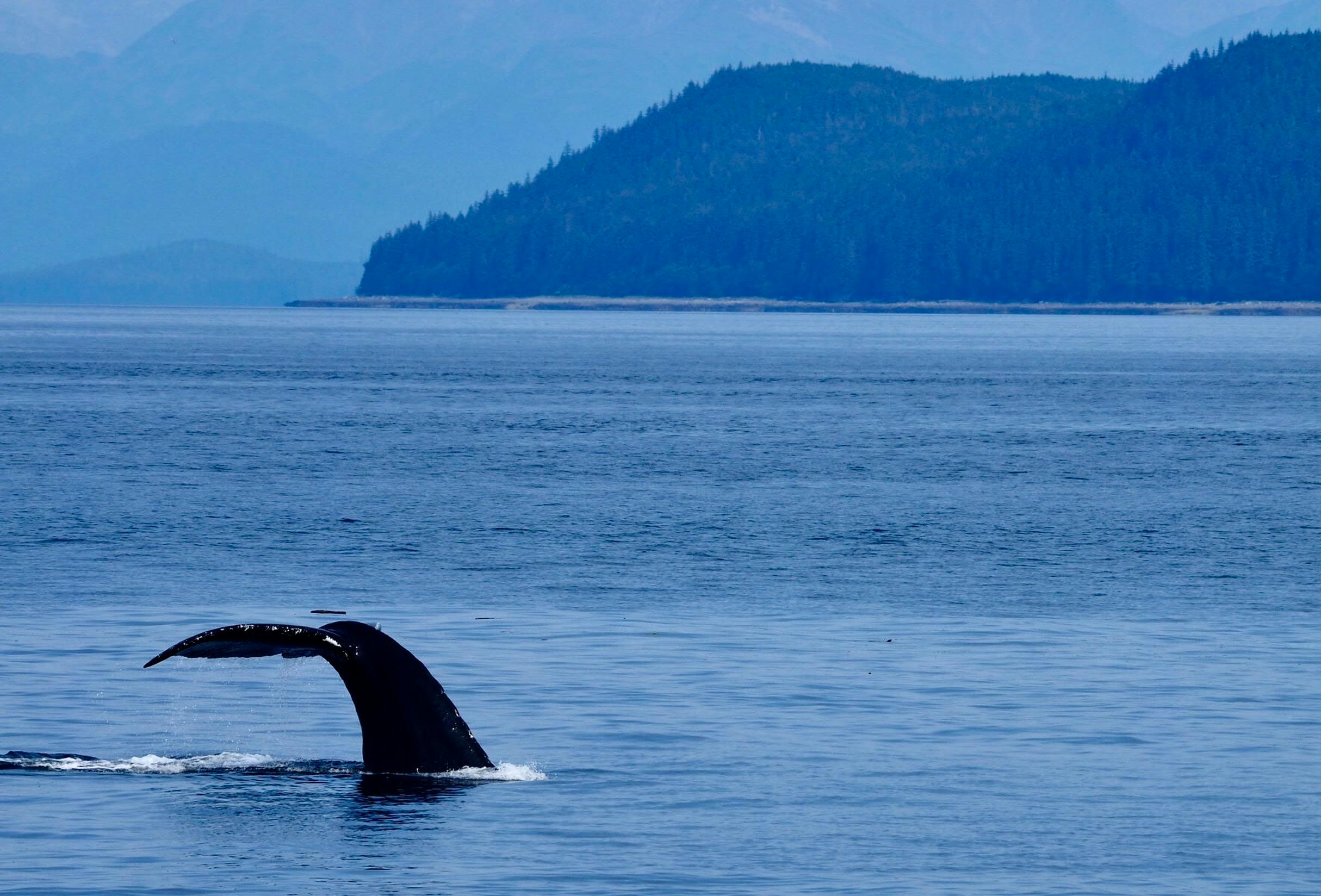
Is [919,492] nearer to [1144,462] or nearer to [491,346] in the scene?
[1144,462]

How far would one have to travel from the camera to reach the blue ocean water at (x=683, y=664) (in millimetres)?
17203

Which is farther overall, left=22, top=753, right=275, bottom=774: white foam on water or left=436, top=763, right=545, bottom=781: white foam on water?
left=22, top=753, right=275, bottom=774: white foam on water

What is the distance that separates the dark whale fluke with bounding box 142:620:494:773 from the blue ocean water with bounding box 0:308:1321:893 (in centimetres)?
32

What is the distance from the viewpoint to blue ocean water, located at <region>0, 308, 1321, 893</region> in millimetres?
17203

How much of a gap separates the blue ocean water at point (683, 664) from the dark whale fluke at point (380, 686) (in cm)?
32

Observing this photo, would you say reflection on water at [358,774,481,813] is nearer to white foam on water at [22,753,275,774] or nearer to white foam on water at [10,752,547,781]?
white foam on water at [10,752,547,781]

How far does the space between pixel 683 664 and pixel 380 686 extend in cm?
1022

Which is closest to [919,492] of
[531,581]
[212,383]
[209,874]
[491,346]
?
[531,581]

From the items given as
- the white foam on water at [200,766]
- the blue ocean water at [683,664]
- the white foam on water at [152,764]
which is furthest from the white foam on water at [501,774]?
the white foam on water at [152,764]

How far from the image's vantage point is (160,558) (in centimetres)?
3706

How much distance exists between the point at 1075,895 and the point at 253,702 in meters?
11.0

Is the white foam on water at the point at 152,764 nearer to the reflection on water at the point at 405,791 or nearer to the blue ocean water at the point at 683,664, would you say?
the blue ocean water at the point at 683,664

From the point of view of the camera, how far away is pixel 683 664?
26.5 m

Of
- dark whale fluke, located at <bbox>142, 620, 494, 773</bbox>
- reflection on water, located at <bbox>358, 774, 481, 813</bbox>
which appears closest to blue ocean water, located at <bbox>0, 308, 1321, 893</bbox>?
reflection on water, located at <bbox>358, 774, 481, 813</bbox>
